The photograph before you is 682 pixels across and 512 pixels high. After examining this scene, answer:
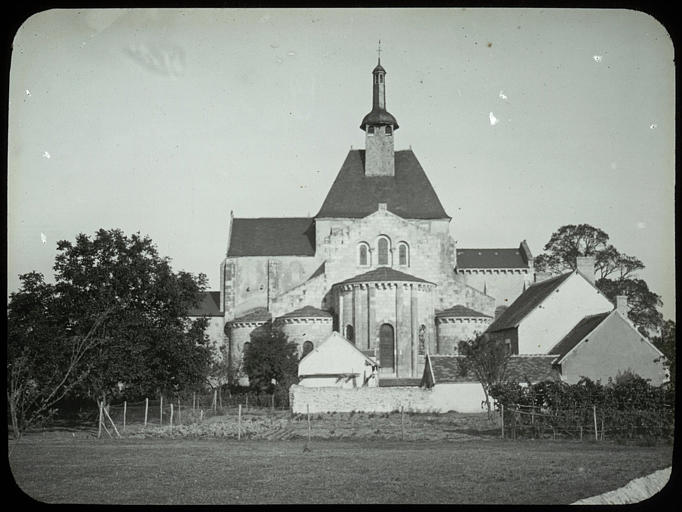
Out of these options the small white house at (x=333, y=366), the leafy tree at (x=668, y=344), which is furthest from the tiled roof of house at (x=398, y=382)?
the leafy tree at (x=668, y=344)

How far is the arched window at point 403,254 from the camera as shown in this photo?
57219 millimetres

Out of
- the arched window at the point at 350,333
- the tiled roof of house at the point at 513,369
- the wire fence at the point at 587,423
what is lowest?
the wire fence at the point at 587,423

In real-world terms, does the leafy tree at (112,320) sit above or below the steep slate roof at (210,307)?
below

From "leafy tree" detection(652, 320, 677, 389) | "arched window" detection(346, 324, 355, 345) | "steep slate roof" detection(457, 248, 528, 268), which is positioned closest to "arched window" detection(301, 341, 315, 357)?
"arched window" detection(346, 324, 355, 345)

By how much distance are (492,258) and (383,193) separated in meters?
10.8

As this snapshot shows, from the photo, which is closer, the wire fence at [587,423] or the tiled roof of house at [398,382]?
the wire fence at [587,423]

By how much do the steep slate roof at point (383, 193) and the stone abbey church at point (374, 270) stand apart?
0.08m

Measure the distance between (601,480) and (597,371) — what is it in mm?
22609

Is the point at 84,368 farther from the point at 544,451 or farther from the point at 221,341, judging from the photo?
the point at 221,341

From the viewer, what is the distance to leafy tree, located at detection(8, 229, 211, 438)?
96.4 feet

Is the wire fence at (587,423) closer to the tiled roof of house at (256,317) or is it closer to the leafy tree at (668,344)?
the leafy tree at (668,344)

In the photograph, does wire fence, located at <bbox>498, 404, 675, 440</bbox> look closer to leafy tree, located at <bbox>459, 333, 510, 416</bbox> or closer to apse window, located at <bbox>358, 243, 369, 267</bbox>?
leafy tree, located at <bbox>459, 333, 510, 416</bbox>

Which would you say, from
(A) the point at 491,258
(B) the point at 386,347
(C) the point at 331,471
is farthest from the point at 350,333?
(C) the point at 331,471
